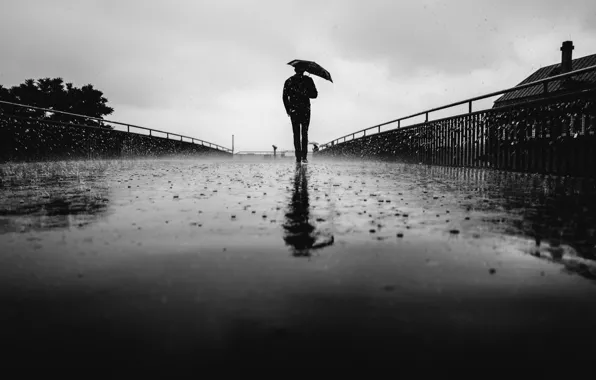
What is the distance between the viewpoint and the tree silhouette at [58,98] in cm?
4350

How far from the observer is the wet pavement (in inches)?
48.6

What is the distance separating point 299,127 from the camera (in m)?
14.4

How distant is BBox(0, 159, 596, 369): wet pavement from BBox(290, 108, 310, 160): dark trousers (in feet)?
34.0

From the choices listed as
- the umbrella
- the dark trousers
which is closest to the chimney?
the umbrella

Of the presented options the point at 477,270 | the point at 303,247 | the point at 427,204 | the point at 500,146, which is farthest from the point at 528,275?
the point at 500,146

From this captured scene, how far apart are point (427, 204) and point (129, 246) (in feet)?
9.11

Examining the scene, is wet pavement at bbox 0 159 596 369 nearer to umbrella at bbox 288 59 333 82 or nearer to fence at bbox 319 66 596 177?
fence at bbox 319 66 596 177

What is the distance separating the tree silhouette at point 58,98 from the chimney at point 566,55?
3810 cm

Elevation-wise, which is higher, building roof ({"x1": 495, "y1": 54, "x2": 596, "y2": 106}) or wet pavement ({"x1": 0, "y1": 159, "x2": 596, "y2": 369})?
building roof ({"x1": 495, "y1": 54, "x2": 596, "y2": 106})

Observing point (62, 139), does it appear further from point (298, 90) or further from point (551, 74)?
point (551, 74)

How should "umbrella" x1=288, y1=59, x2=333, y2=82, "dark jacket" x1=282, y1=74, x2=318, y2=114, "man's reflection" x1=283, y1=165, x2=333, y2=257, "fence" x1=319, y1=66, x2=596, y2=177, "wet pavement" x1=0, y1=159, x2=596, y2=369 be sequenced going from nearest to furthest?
"wet pavement" x1=0, y1=159, x2=596, y2=369, "man's reflection" x1=283, y1=165, x2=333, y2=257, "fence" x1=319, y1=66, x2=596, y2=177, "dark jacket" x1=282, y1=74, x2=318, y2=114, "umbrella" x1=288, y1=59, x2=333, y2=82

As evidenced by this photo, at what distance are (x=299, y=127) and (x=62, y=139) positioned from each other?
26.0 ft

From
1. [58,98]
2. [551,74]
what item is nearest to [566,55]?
[551,74]

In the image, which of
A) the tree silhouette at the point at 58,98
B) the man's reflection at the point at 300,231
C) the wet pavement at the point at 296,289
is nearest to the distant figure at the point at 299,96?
the man's reflection at the point at 300,231
